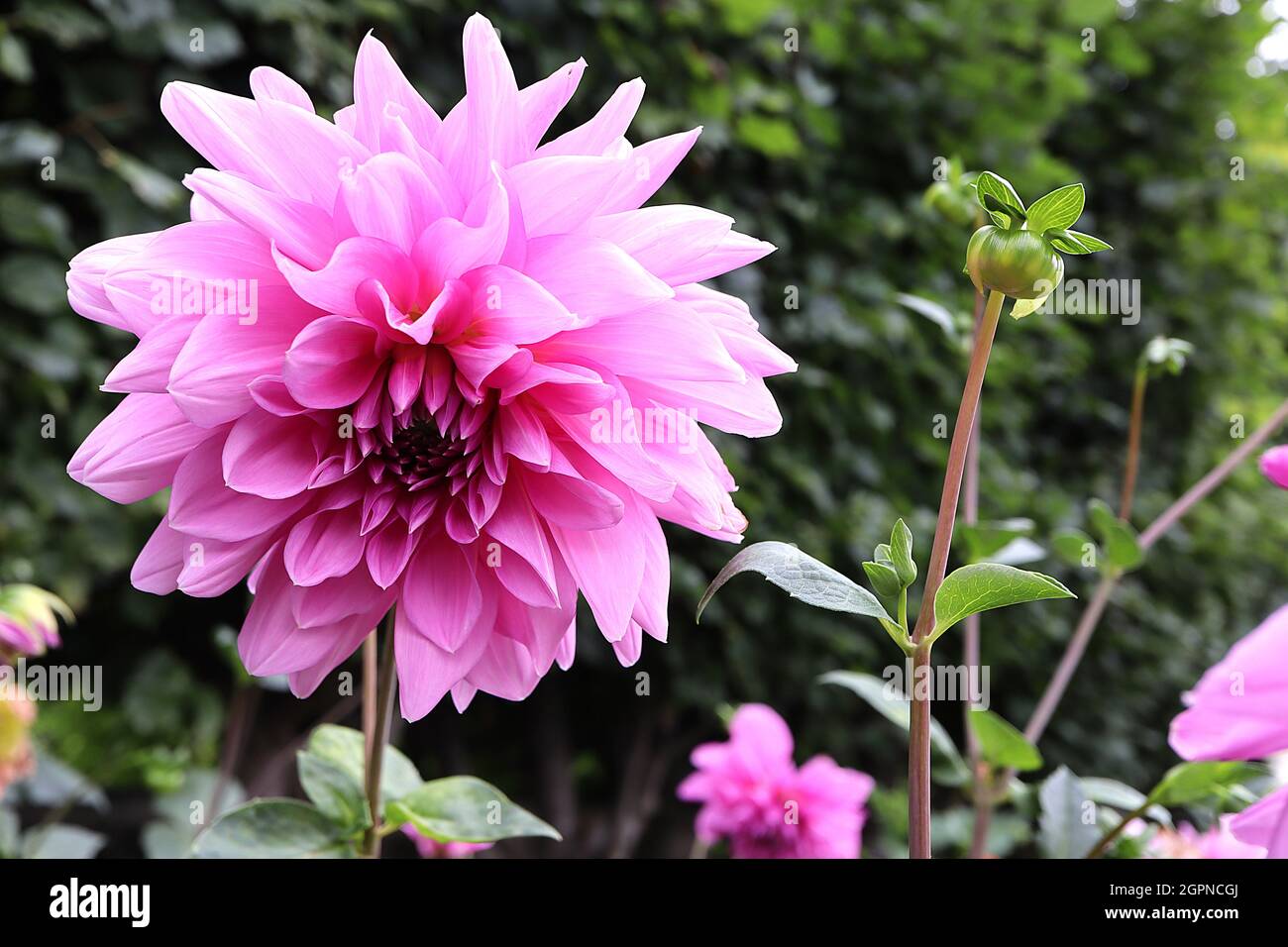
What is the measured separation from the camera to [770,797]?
984mm

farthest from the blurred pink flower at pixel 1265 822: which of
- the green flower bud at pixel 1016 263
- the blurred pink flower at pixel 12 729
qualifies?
the blurred pink flower at pixel 12 729

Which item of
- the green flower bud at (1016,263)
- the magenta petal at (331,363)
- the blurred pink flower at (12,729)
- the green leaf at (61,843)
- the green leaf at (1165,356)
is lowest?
the green leaf at (61,843)

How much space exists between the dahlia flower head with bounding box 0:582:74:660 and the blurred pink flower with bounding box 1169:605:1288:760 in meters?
0.66

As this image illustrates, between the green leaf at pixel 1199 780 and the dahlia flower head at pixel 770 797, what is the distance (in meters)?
0.53

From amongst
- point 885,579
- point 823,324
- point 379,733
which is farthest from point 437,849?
point 823,324

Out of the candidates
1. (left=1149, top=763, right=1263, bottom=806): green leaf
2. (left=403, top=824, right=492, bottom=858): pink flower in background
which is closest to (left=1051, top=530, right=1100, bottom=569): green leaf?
(left=1149, top=763, right=1263, bottom=806): green leaf

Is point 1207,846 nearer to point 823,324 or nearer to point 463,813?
point 463,813

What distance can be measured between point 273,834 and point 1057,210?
313 millimetres

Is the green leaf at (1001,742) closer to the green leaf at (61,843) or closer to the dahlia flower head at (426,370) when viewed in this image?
the dahlia flower head at (426,370)

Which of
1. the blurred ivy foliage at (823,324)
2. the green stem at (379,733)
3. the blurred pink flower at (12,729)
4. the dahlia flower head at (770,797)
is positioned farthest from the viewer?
the blurred ivy foliage at (823,324)

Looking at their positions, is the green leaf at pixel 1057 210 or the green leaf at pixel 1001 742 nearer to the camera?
the green leaf at pixel 1057 210

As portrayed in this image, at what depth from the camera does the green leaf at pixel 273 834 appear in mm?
334

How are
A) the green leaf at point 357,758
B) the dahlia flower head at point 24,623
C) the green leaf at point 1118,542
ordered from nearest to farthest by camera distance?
the green leaf at point 357,758, the green leaf at point 1118,542, the dahlia flower head at point 24,623
